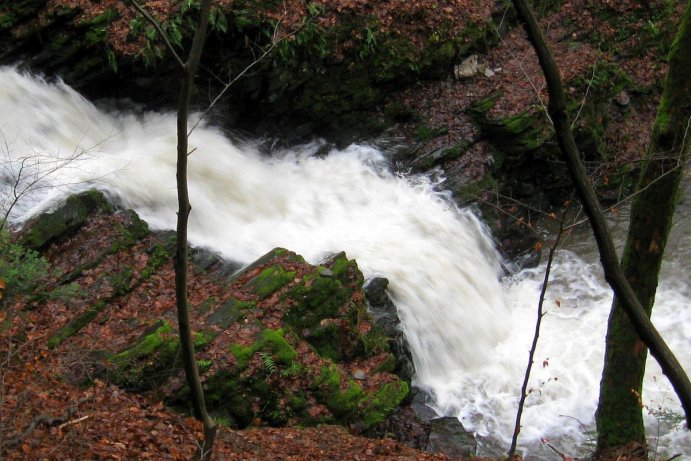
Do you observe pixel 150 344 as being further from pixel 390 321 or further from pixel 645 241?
pixel 645 241

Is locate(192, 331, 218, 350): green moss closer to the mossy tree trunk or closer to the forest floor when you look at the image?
the forest floor

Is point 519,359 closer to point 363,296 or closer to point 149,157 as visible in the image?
point 363,296

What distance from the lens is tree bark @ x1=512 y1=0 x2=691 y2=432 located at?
3.84m

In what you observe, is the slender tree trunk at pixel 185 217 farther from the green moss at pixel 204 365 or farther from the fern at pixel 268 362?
the fern at pixel 268 362

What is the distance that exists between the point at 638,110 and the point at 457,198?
514 cm

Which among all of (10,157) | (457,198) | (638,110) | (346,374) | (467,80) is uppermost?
(638,110)

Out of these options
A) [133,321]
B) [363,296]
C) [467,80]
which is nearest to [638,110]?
[467,80]

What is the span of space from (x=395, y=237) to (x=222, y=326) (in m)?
4.83

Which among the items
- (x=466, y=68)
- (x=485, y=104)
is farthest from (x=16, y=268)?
(x=466, y=68)

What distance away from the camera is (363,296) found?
9070 millimetres

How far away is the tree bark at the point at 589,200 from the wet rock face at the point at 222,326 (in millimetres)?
3976

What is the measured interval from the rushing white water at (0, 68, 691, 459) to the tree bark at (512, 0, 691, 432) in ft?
14.7

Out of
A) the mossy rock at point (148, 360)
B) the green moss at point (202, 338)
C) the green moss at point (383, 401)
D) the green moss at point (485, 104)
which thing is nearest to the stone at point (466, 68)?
the green moss at point (485, 104)

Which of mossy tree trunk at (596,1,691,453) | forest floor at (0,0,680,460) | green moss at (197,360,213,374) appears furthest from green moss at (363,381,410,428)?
mossy tree trunk at (596,1,691,453)
